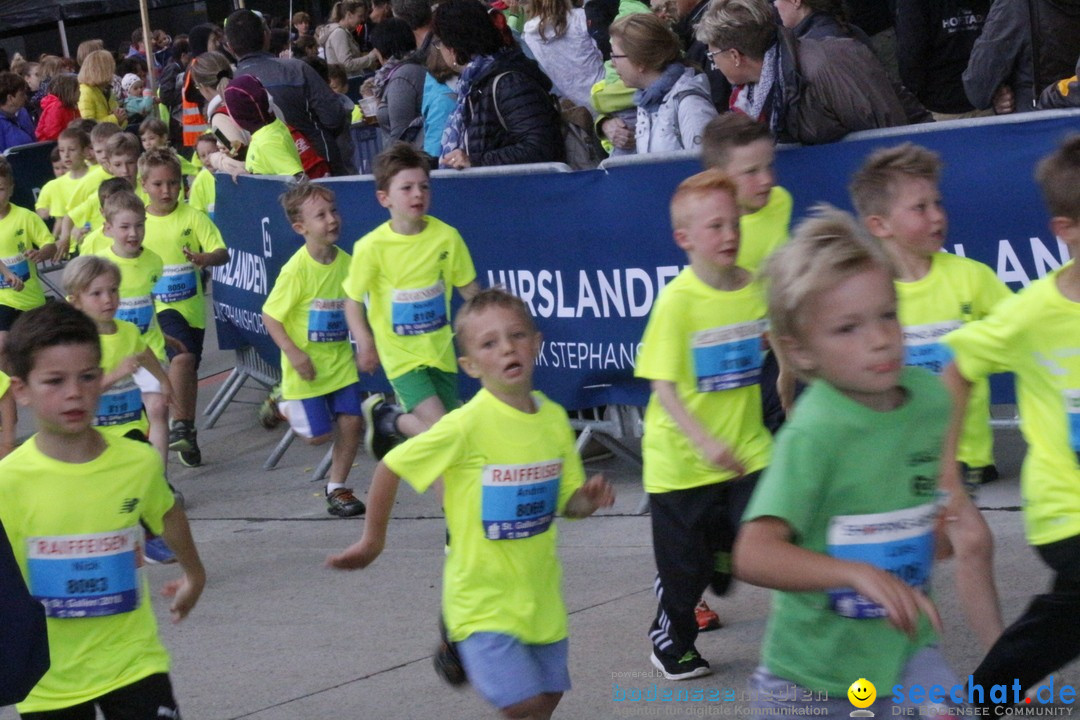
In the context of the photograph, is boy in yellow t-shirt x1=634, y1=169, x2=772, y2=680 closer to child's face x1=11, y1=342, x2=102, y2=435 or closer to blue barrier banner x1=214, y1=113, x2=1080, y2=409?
blue barrier banner x1=214, y1=113, x2=1080, y2=409

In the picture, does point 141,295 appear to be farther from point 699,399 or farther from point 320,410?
point 699,399

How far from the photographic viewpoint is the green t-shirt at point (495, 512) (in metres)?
4.12

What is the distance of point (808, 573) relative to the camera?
2.79 m

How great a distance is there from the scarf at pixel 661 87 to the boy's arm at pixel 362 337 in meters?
1.67

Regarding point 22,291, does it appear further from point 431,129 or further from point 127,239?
point 431,129

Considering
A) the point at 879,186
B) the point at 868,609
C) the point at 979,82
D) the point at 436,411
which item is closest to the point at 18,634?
the point at 868,609

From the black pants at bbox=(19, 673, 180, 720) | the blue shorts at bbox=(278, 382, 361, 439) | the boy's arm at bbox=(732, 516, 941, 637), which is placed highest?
the boy's arm at bbox=(732, 516, 941, 637)

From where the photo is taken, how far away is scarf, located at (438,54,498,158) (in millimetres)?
7789

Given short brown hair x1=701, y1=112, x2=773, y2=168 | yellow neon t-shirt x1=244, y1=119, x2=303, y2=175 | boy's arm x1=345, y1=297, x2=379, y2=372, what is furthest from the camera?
yellow neon t-shirt x1=244, y1=119, x2=303, y2=175

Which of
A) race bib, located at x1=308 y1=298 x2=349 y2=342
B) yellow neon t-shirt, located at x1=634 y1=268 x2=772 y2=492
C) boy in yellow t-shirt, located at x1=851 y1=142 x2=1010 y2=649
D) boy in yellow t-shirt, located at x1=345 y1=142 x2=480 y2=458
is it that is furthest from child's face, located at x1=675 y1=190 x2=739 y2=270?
race bib, located at x1=308 y1=298 x2=349 y2=342

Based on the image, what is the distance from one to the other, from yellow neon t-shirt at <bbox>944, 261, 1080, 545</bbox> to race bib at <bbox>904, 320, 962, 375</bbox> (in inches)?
28.3

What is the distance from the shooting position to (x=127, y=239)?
28.7 feet

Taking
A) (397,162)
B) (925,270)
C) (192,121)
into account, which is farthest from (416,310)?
(192,121)

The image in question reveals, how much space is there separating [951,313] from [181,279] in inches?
237
